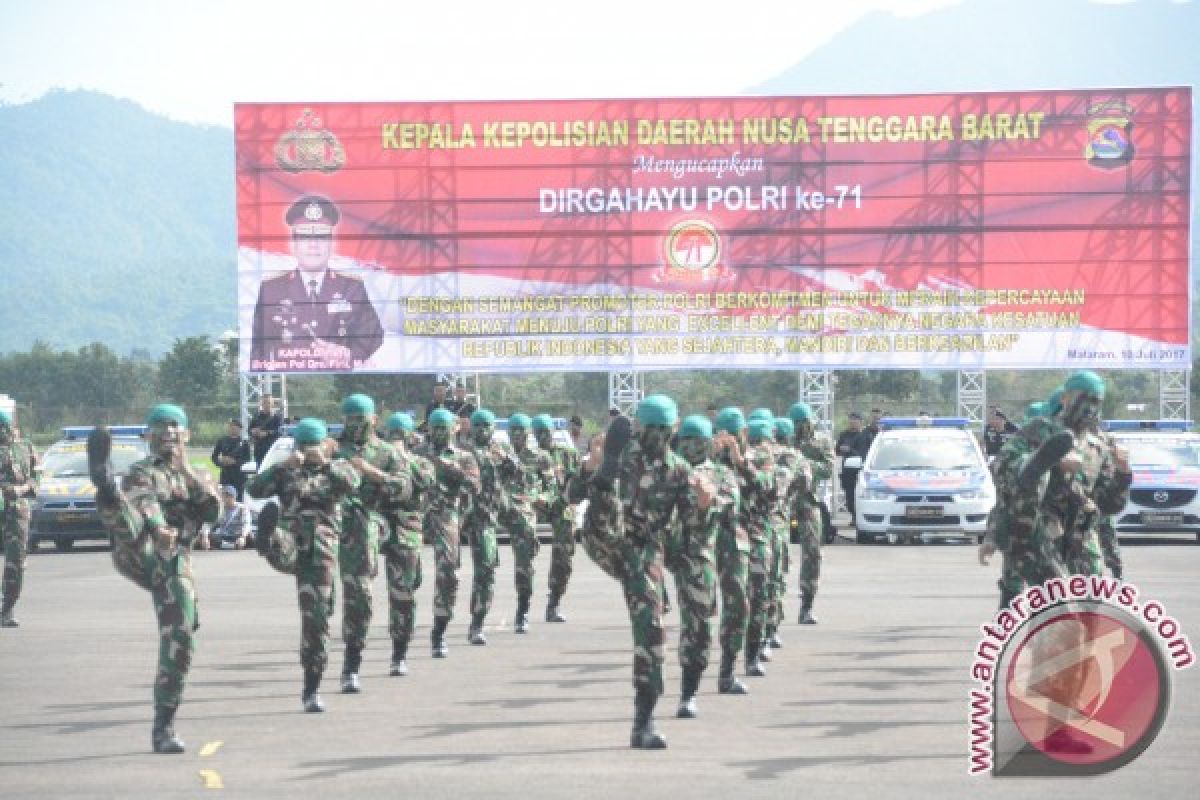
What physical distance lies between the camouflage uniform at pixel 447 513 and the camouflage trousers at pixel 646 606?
18.0 feet

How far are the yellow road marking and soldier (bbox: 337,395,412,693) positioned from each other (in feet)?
10.5

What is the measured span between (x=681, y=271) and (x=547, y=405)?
40.0ft

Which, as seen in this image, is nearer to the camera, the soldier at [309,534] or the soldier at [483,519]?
the soldier at [309,534]

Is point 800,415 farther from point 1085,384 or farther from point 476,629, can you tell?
point 1085,384

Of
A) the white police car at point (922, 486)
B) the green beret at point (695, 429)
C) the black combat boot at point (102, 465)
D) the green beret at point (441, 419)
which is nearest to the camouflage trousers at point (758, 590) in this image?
the green beret at point (695, 429)

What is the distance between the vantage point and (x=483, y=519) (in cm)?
1739

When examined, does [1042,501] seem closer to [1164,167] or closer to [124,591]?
[124,591]

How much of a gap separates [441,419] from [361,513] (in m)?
3.07

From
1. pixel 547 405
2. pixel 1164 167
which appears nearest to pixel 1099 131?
pixel 1164 167

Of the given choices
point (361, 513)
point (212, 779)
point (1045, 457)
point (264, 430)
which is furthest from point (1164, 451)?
point (212, 779)

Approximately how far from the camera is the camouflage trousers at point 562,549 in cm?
1911

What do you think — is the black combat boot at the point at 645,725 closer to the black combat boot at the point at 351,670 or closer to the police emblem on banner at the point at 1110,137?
the black combat boot at the point at 351,670

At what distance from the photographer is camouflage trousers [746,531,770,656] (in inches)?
577

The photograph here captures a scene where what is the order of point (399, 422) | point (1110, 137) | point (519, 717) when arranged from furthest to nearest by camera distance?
1. point (1110, 137)
2. point (399, 422)
3. point (519, 717)
